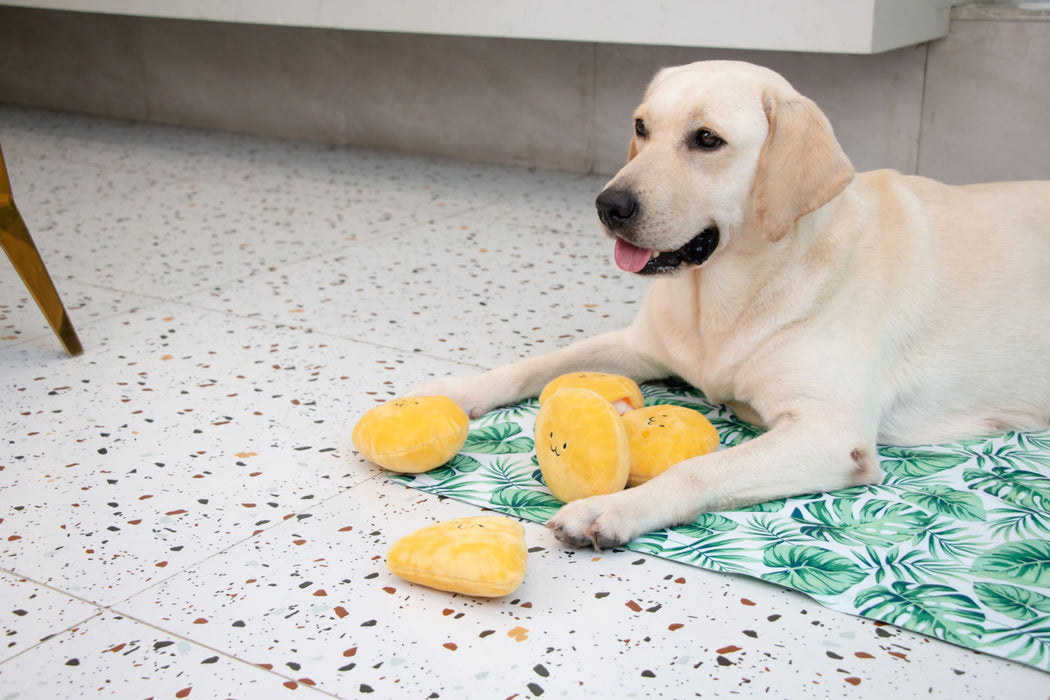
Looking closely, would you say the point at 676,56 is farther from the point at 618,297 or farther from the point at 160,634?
the point at 160,634

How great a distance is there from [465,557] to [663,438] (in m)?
0.52

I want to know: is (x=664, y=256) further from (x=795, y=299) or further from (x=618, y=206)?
(x=795, y=299)

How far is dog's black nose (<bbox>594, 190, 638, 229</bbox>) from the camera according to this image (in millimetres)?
1787

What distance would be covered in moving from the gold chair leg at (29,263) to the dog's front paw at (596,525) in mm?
1415

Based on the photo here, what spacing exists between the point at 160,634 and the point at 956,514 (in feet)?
4.29

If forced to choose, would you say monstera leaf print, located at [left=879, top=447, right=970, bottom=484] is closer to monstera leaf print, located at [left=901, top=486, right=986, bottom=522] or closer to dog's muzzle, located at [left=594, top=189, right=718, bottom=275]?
monstera leaf print, located at [left=901, top=486, right=986, bottom=522]

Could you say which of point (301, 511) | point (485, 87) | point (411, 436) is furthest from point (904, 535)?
point (485, 87)

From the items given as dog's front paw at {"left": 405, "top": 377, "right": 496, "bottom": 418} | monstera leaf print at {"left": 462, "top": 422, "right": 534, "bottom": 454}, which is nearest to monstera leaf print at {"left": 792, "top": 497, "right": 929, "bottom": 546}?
monstera leaf print at {"left": 462, "top": 422, "right": 534, "bottom": 454}

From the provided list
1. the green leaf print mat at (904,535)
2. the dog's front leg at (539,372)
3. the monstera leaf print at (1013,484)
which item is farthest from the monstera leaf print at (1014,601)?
the dog's front leg at (539,372)

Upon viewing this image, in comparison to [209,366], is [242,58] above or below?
above

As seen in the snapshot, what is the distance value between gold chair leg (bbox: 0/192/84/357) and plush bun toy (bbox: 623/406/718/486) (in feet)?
4.57

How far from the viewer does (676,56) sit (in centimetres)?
414

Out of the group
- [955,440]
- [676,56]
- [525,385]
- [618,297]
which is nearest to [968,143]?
[676,56]

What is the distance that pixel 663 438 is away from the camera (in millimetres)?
1839
